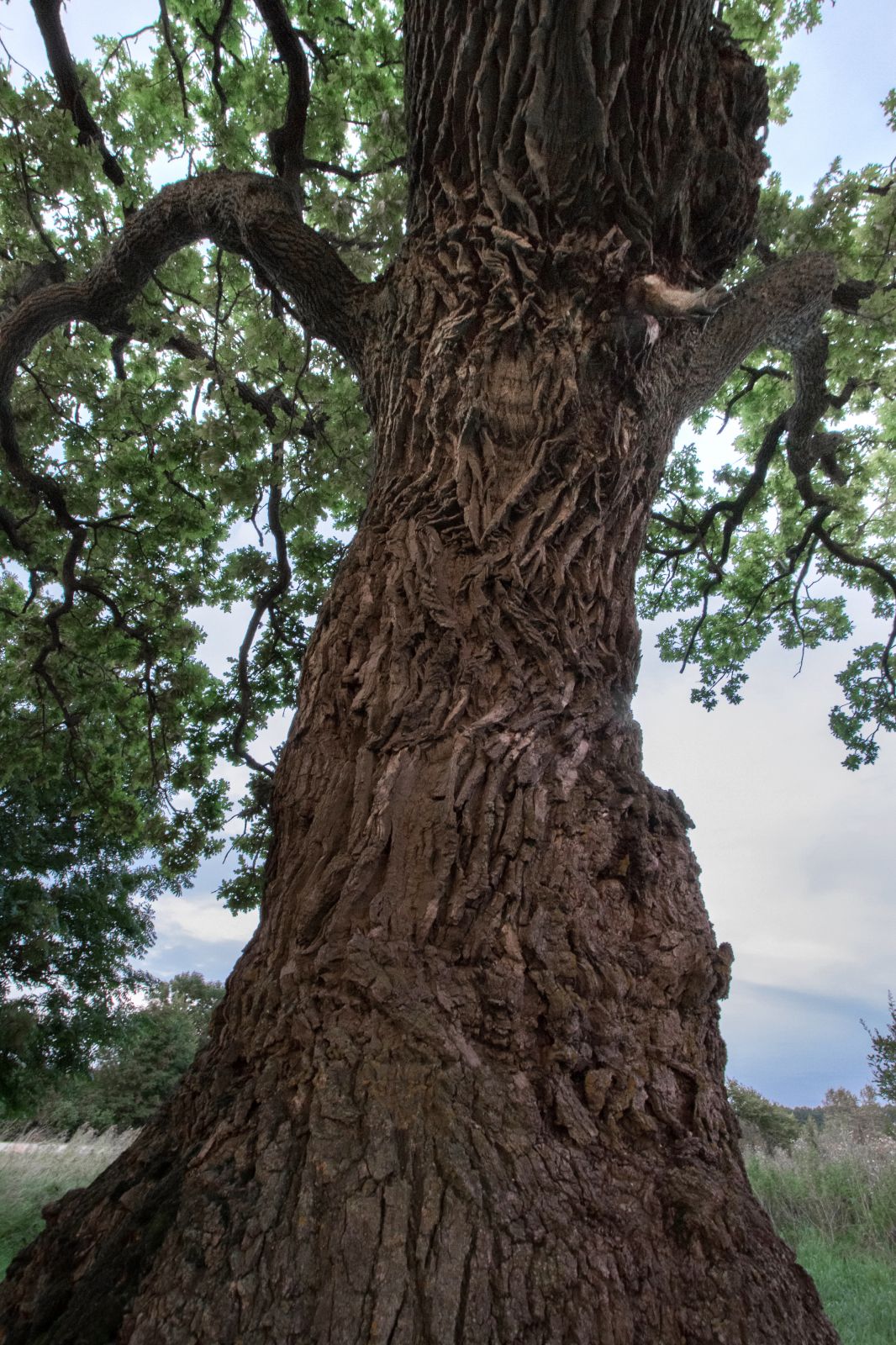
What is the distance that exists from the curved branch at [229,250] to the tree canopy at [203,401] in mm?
39

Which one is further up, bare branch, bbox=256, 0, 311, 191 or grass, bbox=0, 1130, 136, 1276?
bare branch, bbox=256, 0, 311, 191

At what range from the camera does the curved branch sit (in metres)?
3.93

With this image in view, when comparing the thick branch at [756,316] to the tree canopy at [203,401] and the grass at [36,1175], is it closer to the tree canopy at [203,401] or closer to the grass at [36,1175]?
the tree canopy at [203,401]

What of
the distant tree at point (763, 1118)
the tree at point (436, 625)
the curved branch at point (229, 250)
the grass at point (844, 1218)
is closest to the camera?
the tree at point (436, 625)

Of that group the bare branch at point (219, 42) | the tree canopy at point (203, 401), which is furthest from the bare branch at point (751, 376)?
the bare branch at point (219, 42)

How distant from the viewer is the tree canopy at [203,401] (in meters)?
5.54

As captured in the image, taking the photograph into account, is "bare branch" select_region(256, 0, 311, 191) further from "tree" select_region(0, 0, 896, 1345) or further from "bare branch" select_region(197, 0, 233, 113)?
"bare branch" select_region(197, 0, 233, 113)

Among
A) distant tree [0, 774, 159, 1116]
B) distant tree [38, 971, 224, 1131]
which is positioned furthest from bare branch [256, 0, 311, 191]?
distant tree [38, 971, 224, 1131]

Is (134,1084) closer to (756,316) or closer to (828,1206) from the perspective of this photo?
(828,1206)

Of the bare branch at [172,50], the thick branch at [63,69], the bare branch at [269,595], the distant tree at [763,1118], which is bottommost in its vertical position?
the distant tree at [763,1118]

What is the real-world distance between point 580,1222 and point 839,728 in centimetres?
753

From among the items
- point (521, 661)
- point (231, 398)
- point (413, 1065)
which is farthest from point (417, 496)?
point (231, 398)

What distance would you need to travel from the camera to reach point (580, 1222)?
1268mm

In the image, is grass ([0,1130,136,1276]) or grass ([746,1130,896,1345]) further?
grass ([0,1130,136,1276])
